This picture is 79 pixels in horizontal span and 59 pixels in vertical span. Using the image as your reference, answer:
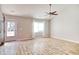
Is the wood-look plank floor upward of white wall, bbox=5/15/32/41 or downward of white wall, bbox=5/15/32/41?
downward

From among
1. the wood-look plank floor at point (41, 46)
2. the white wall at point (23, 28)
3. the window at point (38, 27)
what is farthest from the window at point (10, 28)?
the window at point (38, 27)

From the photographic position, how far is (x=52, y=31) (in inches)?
107

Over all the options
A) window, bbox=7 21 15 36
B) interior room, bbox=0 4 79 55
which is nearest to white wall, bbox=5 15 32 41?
interior room, bbox=0 4 79 55

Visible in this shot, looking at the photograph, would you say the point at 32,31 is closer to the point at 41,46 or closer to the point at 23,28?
the point at 23,28

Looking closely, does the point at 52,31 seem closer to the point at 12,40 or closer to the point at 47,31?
the point at 47,31

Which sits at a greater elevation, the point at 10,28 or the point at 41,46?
the point at 10,28

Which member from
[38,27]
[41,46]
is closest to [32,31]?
[38,27]

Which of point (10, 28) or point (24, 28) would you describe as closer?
point (10, 28)

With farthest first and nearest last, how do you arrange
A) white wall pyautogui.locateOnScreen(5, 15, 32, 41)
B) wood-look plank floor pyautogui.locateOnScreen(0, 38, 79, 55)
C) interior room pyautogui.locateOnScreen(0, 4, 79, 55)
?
white wall pyautogui.locateOnScreen(5, 15, 32, 41), wood-look plank floor pyautogui.locateOnScreen(0, 38, 79, 55), interior room pyautogui.locateOnScreen(0, 4, 79, 55)

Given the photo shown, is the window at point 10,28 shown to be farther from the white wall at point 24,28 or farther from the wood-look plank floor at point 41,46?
the wood-look plank floor at point 41,46

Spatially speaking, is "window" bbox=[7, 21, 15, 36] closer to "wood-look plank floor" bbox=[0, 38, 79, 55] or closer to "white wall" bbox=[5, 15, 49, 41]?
"white wall" bbox=[5, 15, 49, 41]

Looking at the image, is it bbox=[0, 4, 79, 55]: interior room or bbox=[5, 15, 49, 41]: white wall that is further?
bbox=[5, 15, 49, 41]: white wall

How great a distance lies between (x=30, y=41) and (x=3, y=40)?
660 millimetres
